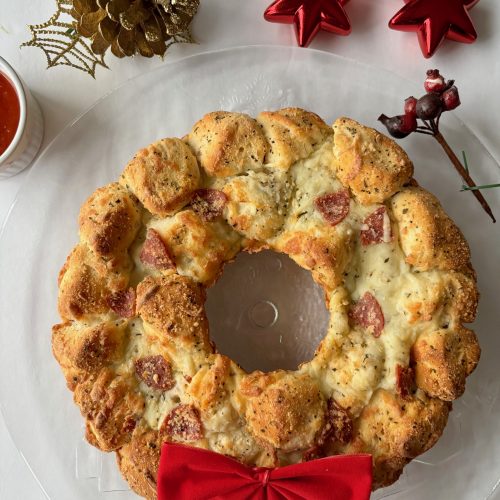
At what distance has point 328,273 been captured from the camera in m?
1.87

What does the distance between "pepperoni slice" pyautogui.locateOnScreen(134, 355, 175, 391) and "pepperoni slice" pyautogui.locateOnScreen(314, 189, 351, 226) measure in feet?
1.92

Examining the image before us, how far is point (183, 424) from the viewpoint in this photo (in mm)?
1868

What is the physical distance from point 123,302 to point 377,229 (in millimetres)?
→ 719

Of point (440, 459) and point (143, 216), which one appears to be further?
point (440, 459)

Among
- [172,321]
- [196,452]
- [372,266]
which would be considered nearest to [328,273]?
[372,266]

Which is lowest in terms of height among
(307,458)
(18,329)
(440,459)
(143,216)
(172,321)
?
(440,459)

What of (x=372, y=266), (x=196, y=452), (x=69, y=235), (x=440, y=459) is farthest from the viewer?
(x=69, y=235)

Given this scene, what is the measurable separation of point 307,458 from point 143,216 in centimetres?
79

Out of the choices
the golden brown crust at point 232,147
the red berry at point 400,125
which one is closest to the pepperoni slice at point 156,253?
the golden brown crust at point 232,147

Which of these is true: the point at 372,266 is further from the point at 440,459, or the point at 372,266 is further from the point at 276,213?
the point at 440,459

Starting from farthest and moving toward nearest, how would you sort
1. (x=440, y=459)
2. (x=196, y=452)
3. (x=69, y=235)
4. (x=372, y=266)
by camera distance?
(x=69, y=235)
(x=440, y=459)
(x=372, y=266)
(x=196, y=452)

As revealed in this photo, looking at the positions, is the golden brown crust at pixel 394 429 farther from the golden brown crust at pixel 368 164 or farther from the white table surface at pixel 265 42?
the white table surface at pixel 265 42

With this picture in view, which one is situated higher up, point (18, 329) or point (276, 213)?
point (276, 213)

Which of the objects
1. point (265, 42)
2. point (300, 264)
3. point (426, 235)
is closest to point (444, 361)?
point (426, 235)
